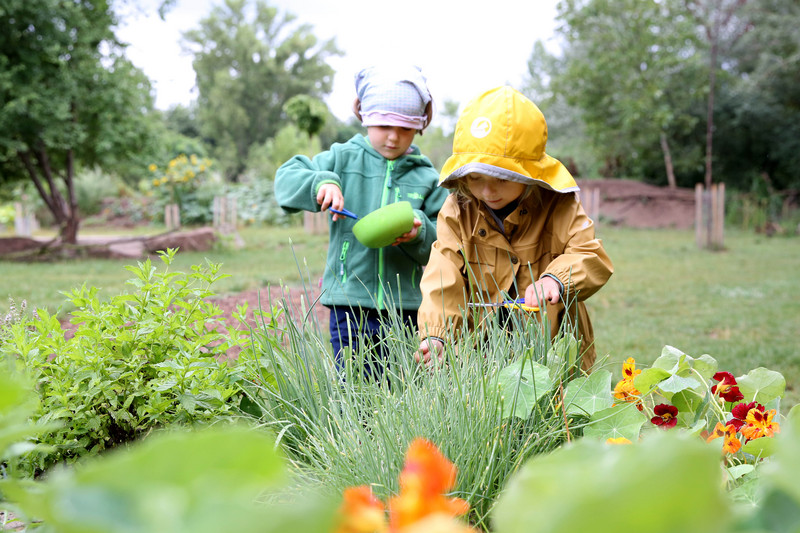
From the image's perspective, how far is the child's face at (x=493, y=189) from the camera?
1.92 metres

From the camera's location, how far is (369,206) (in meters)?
2.56

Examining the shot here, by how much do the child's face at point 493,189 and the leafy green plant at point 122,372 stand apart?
2.59ft

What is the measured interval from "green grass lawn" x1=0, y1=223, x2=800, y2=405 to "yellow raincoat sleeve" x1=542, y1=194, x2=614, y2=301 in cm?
70

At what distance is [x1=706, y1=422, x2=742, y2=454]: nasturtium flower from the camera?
1.30m

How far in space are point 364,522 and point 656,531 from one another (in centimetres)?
16

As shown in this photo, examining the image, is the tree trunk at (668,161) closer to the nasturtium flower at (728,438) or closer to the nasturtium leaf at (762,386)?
the nasturtium leaf at (762,386)

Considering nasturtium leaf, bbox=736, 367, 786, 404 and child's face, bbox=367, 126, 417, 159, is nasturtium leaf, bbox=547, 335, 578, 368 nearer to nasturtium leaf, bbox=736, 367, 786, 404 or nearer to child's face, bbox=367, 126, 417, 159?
nasturtium leaf, bbox=736, 367, 786, 404

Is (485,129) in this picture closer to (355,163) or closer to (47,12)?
(355,163)

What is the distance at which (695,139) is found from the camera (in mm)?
19359

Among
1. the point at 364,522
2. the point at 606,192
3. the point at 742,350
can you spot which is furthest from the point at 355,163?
the point at 606,192

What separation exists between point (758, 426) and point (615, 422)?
30cm

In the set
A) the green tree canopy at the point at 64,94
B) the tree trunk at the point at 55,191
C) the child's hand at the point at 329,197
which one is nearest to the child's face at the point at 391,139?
the child's hand at the point at 329,197

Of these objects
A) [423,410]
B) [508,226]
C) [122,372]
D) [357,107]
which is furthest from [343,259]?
[423,410]

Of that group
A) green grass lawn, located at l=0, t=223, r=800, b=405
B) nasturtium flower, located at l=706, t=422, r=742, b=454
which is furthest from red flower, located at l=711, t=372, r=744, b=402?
green grass lawn, located at l=0, t=223, r=800, b=405
